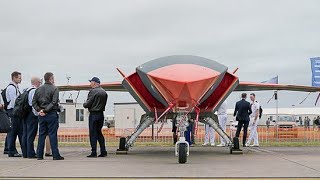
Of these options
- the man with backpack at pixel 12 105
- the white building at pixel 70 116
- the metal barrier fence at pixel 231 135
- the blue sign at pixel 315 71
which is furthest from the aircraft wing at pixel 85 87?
the white building at pixel 70 116

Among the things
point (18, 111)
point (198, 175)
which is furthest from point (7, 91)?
point (198, 175)

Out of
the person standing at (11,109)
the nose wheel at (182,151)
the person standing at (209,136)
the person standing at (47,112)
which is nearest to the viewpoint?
the nose wheel at (182,151)

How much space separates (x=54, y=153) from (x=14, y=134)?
193cm

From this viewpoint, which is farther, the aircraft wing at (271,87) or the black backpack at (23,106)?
the aircraft wing at (271,87)

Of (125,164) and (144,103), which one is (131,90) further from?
(125,164)

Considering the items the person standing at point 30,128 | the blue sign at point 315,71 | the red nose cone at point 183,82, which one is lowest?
the person standing at point 30,128

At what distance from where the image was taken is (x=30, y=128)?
1199cm

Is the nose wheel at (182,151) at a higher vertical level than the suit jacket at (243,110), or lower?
lower

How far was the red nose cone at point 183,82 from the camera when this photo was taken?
9679 mm

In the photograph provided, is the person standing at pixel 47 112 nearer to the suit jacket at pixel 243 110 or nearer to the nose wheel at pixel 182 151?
the nose wheel at pixel 182 151

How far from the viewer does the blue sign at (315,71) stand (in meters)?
22.2

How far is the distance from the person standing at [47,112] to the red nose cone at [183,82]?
249cm

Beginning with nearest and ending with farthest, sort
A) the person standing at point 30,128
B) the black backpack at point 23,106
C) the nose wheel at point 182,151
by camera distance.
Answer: the nose wheel at point 182,151
the person standing at point 30,128
the black backpack at point 23,106

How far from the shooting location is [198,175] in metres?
7.96
